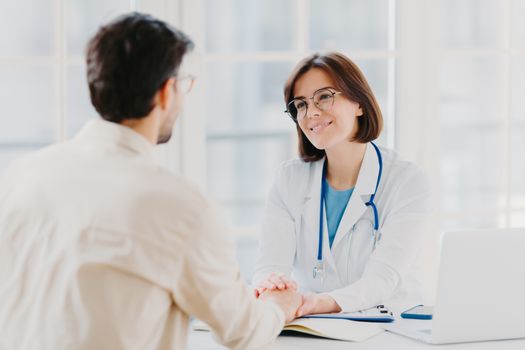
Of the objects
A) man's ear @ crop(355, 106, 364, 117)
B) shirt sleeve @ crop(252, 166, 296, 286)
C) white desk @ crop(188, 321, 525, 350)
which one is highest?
man's ear @ crop(355, 106, 364, 117)

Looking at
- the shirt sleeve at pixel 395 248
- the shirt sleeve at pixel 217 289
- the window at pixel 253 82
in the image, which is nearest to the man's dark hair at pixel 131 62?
the shirt sleeve at pixel 217 289

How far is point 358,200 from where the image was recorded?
2596mm

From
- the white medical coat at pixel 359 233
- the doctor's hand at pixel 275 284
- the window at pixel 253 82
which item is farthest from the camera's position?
the window at pixel 253 82

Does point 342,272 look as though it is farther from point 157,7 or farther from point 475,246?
point 157,7

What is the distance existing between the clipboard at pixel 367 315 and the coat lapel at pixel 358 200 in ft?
1.33

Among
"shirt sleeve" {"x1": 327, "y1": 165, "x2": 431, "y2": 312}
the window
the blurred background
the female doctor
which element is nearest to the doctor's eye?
the female doctor

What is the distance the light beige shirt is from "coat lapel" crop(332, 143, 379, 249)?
0.98 meters

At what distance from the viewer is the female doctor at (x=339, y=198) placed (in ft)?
8.35

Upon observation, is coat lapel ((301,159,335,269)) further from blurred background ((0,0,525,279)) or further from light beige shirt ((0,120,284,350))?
light beige shirt ((0,120,284,350))

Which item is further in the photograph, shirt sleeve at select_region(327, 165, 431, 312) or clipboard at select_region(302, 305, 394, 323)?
shirt sleeve at select_region(327, 165, 431, 312)

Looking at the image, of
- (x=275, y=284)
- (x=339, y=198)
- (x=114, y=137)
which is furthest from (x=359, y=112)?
(x=114, y=137)

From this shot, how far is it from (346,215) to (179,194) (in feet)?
3.70

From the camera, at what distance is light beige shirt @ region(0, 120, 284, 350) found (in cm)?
152

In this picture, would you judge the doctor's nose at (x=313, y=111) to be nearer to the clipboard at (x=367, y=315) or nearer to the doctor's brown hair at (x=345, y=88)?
the doctor's brown hair at (x=345, y=88)
